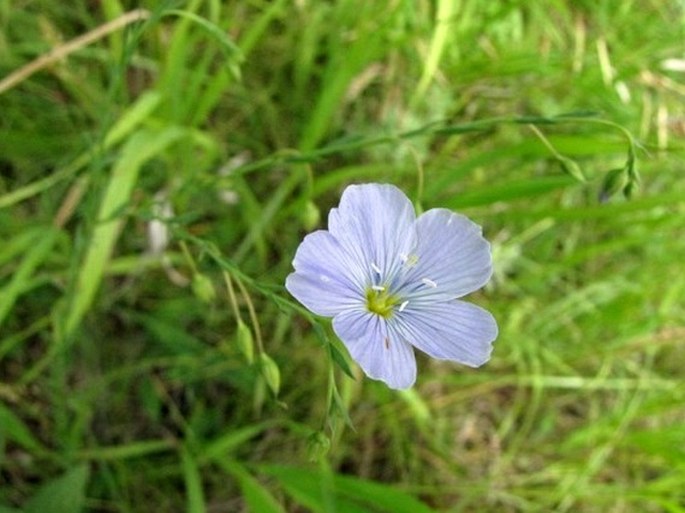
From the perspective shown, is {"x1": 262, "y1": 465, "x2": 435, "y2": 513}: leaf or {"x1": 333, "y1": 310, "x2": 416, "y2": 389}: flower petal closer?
{"x1": 333, "y1": 310, "x2": 416, "y2": 389}: flower petal

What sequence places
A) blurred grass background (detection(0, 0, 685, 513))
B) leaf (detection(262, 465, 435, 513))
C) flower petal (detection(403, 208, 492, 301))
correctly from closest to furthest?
flower petal (detection(403, 208, 492, 301))
leaf (detection(262, 465, 435, 513))
blurred grass background (detection(0, 0, 685, 513))

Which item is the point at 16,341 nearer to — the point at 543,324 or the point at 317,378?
the point at 317,378

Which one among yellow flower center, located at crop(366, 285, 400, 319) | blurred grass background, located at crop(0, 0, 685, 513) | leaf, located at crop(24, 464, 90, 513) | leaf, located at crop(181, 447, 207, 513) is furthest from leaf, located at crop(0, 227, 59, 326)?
yellow flower center, located at crop(366, 285, 400, 319)

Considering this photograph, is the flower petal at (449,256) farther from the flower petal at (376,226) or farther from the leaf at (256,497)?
the leaf at (256,497)

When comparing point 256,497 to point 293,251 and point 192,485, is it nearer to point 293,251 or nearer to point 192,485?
point 192,485

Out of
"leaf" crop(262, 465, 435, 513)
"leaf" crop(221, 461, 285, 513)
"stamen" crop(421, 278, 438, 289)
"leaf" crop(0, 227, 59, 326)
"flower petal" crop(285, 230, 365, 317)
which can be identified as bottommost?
"leaf" crop(262, 465, 435, 513)

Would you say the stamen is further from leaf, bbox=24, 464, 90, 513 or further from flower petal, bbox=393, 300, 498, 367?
leaf, bbox=24, 464, 90, 513

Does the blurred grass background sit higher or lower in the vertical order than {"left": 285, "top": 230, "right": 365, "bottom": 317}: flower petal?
lower

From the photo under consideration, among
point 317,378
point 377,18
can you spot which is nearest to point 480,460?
point 317,378
